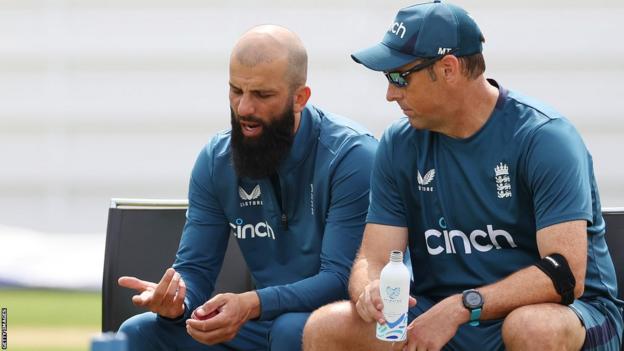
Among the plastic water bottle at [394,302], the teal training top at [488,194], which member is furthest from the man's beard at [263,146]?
the plastic water bottle at [394,302]

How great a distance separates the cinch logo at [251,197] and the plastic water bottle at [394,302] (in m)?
0.76

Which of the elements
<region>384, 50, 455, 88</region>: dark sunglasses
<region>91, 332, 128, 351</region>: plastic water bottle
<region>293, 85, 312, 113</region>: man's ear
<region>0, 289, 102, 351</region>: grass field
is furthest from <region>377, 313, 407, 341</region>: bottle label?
<region>0, 289, 102, 351</region>: grass field

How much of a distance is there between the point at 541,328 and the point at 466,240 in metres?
0.48

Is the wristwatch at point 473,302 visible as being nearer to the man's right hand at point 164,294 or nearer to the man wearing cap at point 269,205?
the man wearing cap at point 269,205

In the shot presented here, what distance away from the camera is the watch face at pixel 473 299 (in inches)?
141

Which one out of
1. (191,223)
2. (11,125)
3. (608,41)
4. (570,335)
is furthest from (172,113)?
(570,335)

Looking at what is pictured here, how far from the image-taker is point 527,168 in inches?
147

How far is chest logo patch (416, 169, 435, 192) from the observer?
3.92 meters

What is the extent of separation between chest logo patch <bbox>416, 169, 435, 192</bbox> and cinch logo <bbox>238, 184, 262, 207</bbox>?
0.57m

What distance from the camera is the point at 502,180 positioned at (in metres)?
3.79

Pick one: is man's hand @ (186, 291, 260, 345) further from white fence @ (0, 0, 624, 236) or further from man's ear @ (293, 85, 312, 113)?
white fence @ (0, 0, 624, 236)

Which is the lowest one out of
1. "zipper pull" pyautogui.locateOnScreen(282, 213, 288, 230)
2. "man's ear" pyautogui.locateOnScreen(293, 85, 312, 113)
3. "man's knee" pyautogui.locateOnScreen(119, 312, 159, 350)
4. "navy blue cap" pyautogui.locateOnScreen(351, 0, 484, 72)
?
"man's knee" pyautogui.locateOnScreen(119, 312, 159, 350)

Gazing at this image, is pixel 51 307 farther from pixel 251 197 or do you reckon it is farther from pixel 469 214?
pixel 469 214

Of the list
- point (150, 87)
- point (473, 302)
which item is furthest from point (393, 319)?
point (150, 87)
